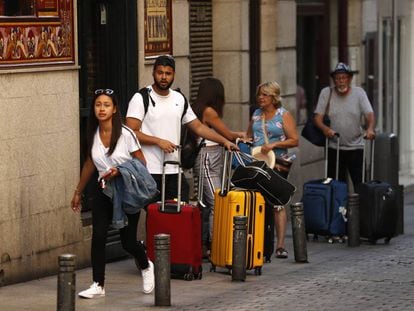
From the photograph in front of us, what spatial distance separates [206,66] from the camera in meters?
17.2

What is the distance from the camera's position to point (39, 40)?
1283 cm

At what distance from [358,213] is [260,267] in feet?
8.57

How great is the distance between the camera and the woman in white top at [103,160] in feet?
37.9

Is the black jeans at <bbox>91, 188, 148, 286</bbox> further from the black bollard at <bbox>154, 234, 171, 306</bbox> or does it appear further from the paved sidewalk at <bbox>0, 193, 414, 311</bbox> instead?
the black bollard at <bbox>154, 234, 171, 306</bbox>

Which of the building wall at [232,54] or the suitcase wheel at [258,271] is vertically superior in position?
the building wall at [232,54]

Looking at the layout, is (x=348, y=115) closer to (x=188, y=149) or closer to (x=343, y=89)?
(x=343, y=89)

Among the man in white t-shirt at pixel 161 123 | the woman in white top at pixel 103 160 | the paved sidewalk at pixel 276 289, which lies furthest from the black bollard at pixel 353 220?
the woman in white top at pixel 103 160

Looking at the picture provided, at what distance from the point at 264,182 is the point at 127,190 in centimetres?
191

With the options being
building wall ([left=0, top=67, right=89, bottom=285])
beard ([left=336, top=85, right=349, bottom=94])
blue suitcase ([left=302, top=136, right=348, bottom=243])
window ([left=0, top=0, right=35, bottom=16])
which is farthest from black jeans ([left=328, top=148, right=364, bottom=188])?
window ([left=0, top=0, right=35, bottom=16])

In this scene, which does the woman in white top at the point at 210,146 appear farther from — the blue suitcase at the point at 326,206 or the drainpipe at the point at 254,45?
the drainpipe at the point at 254,45

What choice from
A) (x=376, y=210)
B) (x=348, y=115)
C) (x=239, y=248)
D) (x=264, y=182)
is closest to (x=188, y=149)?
(x=264, y=182)

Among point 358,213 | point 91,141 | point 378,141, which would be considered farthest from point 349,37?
point 91,141

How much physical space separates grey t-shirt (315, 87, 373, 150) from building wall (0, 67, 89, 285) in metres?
3.68

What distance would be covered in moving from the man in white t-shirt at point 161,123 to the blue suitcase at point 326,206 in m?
2.91
